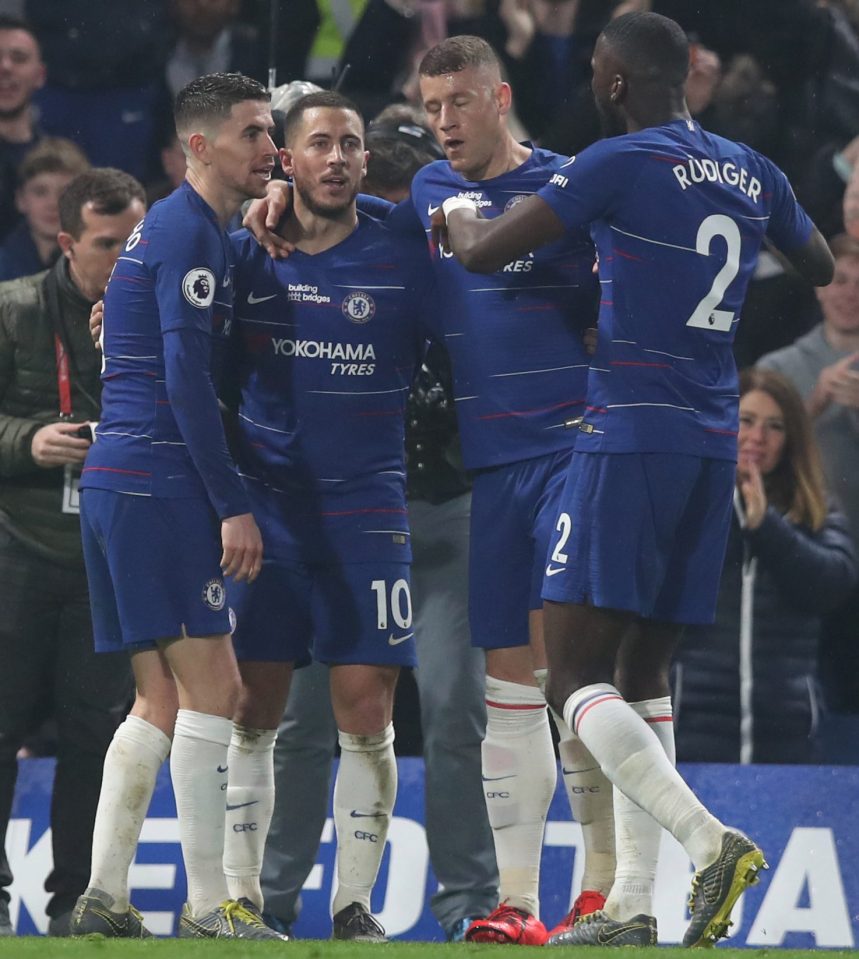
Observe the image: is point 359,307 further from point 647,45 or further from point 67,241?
point 67,241

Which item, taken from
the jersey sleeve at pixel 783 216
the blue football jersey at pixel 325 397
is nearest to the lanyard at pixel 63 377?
the blue football jersey at pixel 325 397

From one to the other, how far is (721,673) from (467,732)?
4.27 feet

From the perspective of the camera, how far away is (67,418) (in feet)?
18.7

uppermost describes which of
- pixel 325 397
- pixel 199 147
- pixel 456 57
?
pixel 456 57

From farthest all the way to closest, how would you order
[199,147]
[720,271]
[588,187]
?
1. [199,147]
2. [720,271]
3. [588,187]

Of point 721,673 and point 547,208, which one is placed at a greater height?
point 547,208

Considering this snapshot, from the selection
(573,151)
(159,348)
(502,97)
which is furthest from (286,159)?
(573,151)

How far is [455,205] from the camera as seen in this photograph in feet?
14.6

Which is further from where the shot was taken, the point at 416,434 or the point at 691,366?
the point at 416,434

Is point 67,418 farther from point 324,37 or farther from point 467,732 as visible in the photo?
point 324,37

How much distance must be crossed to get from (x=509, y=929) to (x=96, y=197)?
106 inches

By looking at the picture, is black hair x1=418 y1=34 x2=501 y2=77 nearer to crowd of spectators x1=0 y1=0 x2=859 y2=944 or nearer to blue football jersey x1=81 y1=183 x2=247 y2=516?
blue football jersey x1=81 y1=183 x2=247 y2=516

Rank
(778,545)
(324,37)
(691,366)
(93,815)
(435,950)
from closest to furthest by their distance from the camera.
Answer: (435,950) < (691,366) < (93,815) < (778,545) < (324,37)

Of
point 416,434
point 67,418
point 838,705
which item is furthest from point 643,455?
point 838,705
